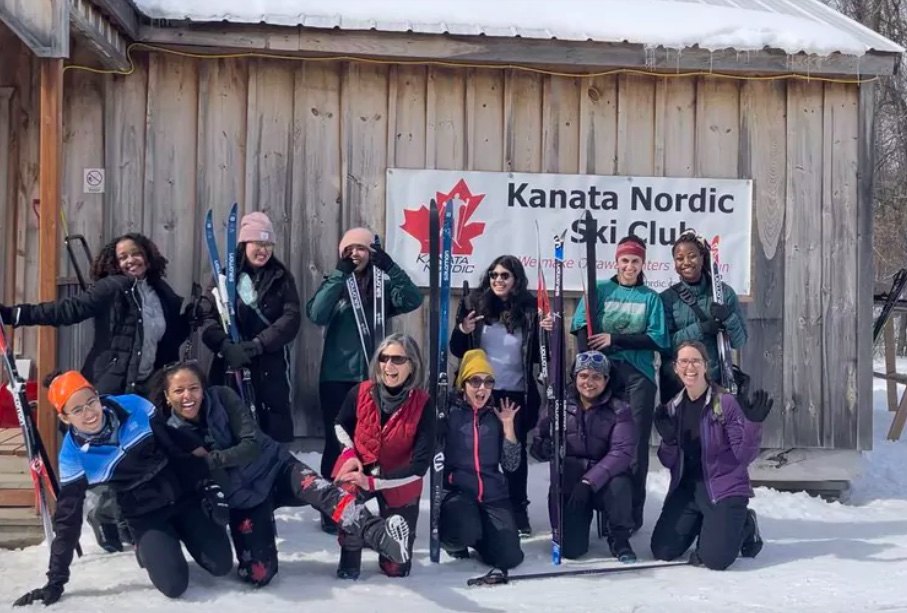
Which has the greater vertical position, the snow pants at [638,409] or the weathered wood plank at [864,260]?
Result: the weathered wood plank at [864,260]

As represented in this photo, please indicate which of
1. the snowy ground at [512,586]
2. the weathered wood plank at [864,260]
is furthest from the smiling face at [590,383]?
the weathered wood plank at [864,260]

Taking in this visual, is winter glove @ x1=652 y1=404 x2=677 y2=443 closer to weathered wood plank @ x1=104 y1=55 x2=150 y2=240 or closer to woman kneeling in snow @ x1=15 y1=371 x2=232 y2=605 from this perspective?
woman kneeling in snow @ x1=15 y1=371 x2=232 y2=605

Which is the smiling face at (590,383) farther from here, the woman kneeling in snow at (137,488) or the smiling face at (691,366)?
the woman kneeling in snow at (137,488)

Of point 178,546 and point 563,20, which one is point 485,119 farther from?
point 178,546

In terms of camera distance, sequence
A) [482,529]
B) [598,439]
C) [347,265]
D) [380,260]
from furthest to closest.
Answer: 1. [347,265]
2. [380,260]
3. [598,439]
4. [482,529]

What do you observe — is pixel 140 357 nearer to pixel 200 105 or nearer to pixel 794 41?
pixel 200 105

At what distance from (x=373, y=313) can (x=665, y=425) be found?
5.57ft

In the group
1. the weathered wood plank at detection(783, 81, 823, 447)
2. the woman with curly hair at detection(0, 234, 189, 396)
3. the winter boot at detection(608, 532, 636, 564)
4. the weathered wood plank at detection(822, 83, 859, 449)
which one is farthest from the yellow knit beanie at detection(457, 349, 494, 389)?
the weathered wood plank at detection(822, 83, 859, 449)

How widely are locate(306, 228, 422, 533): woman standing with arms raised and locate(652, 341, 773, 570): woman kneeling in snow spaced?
61.2 inches

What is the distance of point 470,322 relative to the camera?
5.75 meters

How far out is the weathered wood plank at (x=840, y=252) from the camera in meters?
7.10

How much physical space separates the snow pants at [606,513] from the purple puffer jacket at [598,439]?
2.1 inches

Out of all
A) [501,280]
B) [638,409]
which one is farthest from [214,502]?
[638,409]

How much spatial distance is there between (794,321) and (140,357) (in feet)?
13.9
